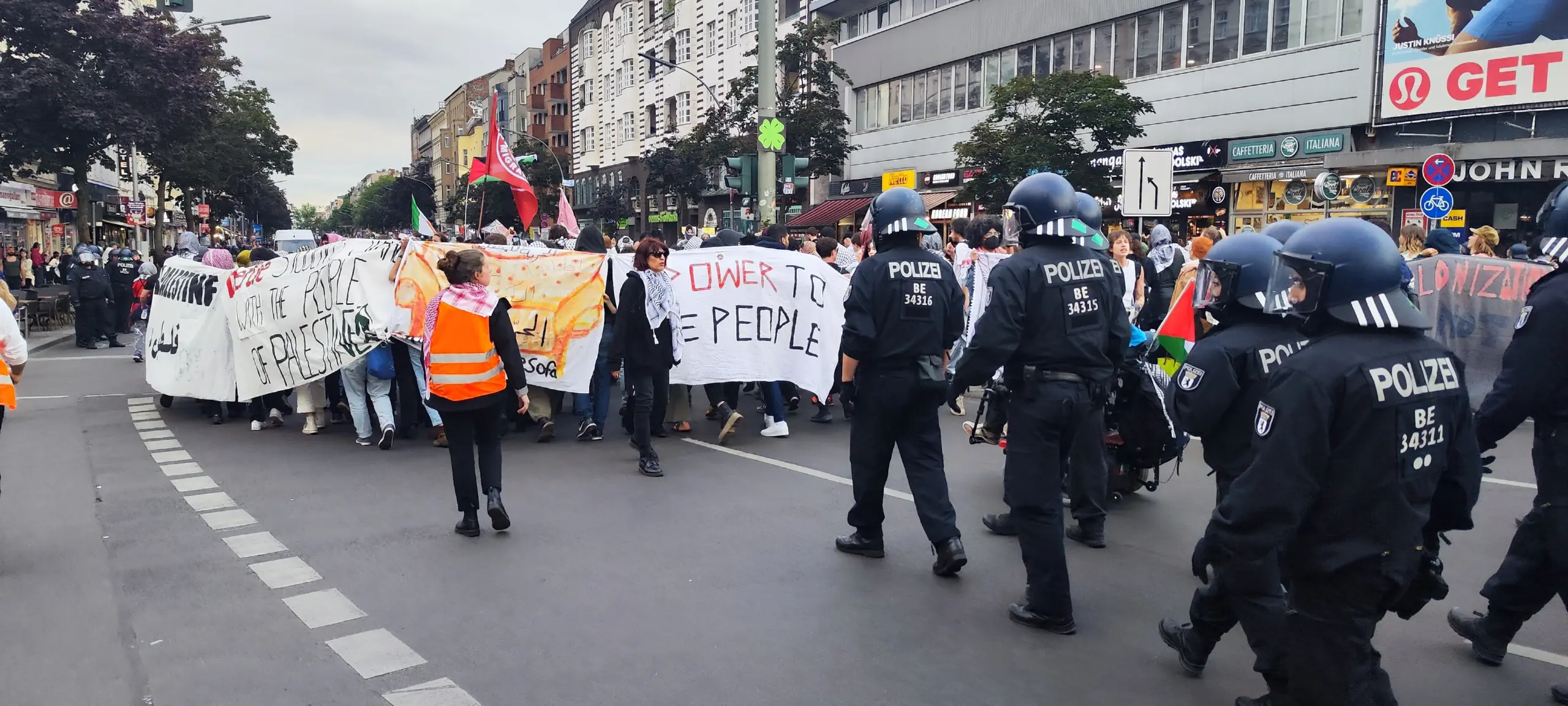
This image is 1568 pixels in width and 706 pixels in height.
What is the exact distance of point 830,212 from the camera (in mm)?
41531

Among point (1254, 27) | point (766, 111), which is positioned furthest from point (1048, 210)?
point (1254, 27)

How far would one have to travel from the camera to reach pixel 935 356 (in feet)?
18.3

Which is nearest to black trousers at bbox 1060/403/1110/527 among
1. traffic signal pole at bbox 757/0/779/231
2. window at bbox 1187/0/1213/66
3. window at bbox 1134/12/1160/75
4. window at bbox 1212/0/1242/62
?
traffic signal pole at bbox 757/0/779/231

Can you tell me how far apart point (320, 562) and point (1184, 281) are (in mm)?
5741

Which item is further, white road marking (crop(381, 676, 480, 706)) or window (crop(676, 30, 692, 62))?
window (crop(676, 30, 692, 62))

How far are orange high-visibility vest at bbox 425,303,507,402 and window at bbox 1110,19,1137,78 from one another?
2568 centimetres

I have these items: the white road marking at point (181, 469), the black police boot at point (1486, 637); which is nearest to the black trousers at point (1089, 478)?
the black police boot at point (1486, 637)

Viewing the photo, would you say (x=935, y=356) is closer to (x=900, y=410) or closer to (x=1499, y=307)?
(x=900, y=410)

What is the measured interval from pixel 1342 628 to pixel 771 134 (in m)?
14.2

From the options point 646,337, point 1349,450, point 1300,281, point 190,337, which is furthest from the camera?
point 190,337

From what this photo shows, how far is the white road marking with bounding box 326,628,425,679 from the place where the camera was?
4461mm

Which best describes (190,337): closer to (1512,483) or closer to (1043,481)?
(1043,481)

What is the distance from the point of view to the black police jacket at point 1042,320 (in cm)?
480

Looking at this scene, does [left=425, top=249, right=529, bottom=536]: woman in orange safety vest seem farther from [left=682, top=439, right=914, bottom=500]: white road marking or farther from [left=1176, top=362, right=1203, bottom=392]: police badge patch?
[left=1176, top=362, right=1203, bottom=392]: police badge patch
